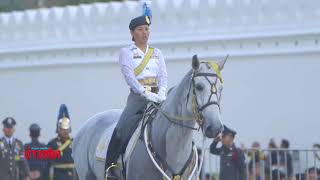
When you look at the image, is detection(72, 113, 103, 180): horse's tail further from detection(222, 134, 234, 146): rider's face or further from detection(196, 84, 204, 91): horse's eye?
detection(222, 134, 234, 146): rider's face

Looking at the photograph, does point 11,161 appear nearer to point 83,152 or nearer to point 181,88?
→ point 83,152

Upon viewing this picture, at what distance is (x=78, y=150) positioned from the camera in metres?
14.4

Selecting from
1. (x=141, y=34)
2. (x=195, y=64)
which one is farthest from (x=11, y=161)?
(x=195, y=64)

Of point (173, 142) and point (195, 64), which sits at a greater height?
point (195, 64)

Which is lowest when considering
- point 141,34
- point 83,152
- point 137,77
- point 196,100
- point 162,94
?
point 83,152

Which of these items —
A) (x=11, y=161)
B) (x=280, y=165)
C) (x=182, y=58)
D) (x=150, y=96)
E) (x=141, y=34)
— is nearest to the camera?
(x=150, y=96)

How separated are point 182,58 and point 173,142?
9.79 m

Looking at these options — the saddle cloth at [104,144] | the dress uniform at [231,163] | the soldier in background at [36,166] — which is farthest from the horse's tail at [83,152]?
the soldier in background at [36,166]

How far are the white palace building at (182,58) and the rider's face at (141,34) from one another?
7871 millimetres

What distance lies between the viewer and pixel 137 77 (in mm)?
12617

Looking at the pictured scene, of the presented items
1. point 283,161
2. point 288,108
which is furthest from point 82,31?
point 283,161

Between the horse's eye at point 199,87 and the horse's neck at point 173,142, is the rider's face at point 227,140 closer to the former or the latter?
the horse's neck at point 173,142

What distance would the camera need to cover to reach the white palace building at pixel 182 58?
20.6 m

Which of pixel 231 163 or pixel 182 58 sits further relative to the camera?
pixel 182 58
